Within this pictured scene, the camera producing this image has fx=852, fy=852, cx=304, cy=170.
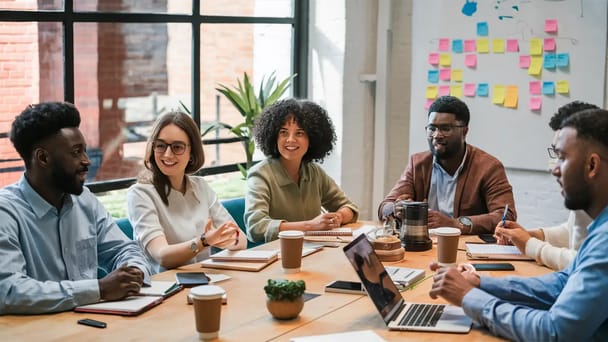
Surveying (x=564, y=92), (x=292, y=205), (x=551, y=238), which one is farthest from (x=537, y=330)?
(x=564, y=92)

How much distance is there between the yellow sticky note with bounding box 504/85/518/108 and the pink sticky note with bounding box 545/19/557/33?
421 millimetres

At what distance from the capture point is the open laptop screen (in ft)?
8.38

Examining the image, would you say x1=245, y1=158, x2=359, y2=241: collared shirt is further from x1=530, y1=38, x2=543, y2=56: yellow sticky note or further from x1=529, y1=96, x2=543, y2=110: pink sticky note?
x1=530, y1=38, x2=543, y2=56: yellow sticky note

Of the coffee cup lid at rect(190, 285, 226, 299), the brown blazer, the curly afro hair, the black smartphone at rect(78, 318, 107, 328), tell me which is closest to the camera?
the coffee cup lid at rect(190, 285, 226, 299)

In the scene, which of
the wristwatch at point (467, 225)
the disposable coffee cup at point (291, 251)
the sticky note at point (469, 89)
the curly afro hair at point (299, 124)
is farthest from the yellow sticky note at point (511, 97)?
the disposable coffee cup at point (291, 251)

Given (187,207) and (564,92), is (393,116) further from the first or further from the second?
(187,207)

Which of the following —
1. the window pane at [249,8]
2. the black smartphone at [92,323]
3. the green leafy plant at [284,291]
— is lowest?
the black smartphone at [92,323]

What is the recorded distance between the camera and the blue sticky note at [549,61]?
5363mm

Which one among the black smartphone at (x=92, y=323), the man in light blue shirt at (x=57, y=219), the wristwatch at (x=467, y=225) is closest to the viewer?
the black smartphone at (x=92, y=323)

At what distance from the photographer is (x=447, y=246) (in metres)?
3.31

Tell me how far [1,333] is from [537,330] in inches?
58.8

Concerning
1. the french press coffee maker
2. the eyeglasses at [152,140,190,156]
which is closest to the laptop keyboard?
the french press coffee maker

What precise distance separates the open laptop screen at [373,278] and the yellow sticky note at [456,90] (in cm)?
326

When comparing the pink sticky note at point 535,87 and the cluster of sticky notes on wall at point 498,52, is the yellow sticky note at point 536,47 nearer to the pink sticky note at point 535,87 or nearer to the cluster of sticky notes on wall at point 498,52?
the cluster of sticky notes on wall at point 498,52
